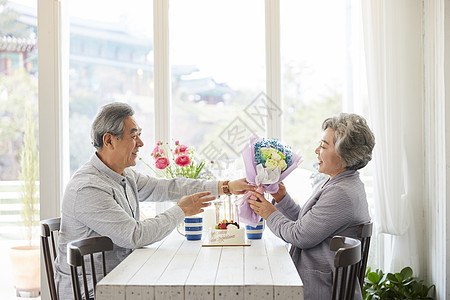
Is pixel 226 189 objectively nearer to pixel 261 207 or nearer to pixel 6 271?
pixel 261 207

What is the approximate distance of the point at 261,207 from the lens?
2494mm

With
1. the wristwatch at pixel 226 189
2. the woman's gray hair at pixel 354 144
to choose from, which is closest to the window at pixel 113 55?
the wristwatch at pixel 226 189

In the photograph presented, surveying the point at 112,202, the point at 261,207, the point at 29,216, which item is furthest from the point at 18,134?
the point at 261,207

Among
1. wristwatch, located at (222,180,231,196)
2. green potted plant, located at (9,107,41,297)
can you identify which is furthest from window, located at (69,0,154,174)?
wristwatch, located at (222,180,231,196)

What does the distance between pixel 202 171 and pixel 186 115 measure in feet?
2.61

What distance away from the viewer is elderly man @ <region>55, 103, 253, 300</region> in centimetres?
225

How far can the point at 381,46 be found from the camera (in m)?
3.38

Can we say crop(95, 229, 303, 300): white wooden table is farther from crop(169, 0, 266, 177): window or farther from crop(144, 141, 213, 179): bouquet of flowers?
crop(169, 0, 266, 177): window

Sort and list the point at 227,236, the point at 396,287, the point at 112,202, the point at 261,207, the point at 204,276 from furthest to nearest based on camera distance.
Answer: the point at 396,287
the point at 261,207
the point at 227,236
the point at 112,202
the point at 204,276

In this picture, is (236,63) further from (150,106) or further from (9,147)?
(9,147)

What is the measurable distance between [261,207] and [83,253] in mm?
Result: 888

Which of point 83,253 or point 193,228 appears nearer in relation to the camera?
point 83,253

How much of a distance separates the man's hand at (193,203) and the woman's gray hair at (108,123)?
1.49ft

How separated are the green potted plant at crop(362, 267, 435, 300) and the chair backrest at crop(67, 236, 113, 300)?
1.88 meters
